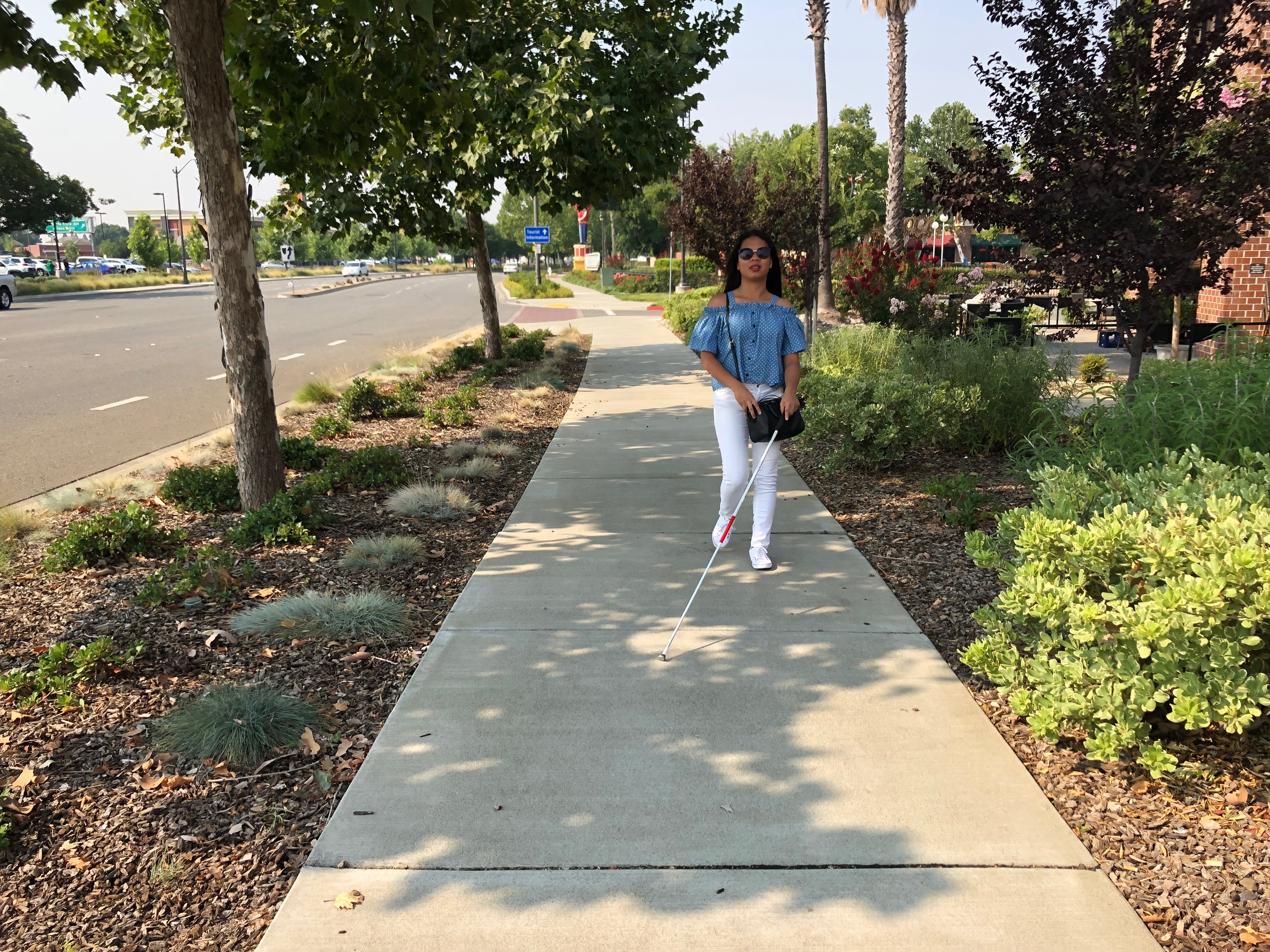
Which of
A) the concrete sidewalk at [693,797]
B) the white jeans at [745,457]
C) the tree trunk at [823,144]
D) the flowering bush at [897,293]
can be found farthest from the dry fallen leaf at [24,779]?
the tree trunk at [823,144]

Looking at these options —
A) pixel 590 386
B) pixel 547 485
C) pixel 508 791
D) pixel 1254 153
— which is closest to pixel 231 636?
pixel 508 791

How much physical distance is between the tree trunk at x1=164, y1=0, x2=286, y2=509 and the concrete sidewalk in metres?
2.01

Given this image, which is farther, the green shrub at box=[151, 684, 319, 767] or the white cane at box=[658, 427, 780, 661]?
the white cane at box=[658, 427, 780, 661]

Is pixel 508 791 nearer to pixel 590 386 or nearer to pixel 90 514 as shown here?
pixel 90 514

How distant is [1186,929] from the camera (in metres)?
2.64

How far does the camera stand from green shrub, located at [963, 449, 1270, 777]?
2959mm

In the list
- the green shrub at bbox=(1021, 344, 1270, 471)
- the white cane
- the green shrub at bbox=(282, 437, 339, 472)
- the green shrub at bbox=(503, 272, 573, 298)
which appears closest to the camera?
the white cane

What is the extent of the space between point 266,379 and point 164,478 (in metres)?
1.90

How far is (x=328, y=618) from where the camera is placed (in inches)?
182

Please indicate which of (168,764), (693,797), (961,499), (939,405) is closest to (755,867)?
(693,797)

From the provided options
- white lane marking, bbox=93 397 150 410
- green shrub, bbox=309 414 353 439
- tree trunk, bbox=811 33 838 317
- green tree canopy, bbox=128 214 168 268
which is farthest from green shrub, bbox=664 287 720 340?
green tree canopy, bbox=128 214 168 268

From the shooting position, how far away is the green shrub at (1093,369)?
11180 mm

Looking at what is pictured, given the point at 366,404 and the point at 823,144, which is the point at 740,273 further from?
the point at 823,144

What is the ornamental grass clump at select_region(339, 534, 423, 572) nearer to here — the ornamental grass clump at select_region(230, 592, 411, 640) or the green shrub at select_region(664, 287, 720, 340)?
the ornamental grass clump at select_region(230, 592, 411, 640)
